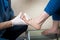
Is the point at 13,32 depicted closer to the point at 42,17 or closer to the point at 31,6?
the point at 42,17

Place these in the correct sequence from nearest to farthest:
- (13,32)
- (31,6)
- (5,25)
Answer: (5,25) → (13,32) → (31,6)

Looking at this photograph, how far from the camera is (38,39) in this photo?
110 centimetres

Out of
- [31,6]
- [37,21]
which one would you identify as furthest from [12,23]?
[31,6]

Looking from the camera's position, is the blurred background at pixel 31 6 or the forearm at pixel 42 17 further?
the blurred background at pixel 31 6

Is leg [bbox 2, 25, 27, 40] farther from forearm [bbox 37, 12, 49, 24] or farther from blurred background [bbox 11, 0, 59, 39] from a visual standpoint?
blurred background [bbox 11, 0, 59, 39]

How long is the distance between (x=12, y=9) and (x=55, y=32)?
1.37ft

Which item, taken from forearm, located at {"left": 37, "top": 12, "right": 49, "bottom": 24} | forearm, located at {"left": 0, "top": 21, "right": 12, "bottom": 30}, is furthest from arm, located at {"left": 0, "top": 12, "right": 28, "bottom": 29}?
forearm, located at {"left": 37, "top": 12, "right": 49, "bottom": 24}

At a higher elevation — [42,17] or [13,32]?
[42,17]

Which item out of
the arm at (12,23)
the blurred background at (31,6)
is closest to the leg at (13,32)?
the arm at (12,23)

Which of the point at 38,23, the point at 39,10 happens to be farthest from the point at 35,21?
the point at 39,10

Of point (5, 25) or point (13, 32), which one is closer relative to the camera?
point (5, 25)

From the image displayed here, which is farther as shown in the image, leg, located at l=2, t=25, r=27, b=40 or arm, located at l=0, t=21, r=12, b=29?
leg, located at l=2, t=25, r=27, b=40

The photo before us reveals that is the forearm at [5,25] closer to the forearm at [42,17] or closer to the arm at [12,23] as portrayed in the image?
the arm at [12,23]

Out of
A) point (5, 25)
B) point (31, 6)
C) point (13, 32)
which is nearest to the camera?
point (5, 25)
